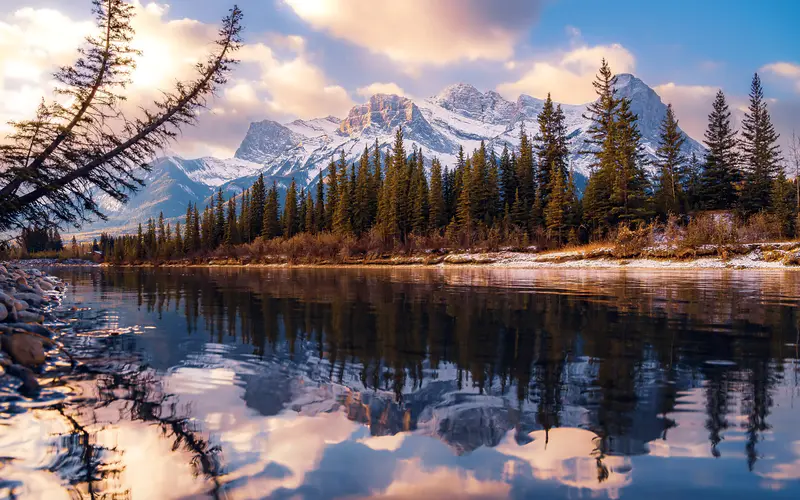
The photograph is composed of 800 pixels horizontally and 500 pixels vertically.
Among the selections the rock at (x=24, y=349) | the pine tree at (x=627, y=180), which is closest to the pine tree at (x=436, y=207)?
the pine tree at (x=627, y=180)

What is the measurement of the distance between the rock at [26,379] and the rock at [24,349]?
2.16 ft

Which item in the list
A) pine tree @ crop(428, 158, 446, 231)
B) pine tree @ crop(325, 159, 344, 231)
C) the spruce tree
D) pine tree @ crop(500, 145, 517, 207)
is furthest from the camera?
pine tree @ crop(325, 159, 344, 231)

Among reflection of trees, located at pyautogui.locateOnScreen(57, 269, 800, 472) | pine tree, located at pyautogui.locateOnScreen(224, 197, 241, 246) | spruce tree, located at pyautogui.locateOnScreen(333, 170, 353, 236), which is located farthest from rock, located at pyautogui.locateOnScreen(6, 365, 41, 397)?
pine tree, located at pyautogui.locateOnScreen(224, 197, 241, 246)

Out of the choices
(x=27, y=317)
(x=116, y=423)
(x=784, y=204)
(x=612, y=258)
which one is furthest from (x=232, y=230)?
(x=116, y=423)

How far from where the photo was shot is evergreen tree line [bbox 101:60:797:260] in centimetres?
5591

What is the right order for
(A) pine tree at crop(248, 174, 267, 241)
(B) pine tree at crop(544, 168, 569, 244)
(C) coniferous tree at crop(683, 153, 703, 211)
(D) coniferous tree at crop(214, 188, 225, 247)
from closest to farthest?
Result: (B) pine tree at crop(544, 168, 569, 244), (C) coniferous tree at crop(683, 153, 703, 211), (A) pine tree at crop(248, 174, 267, 241), (D) coniferous tree at crop(214, 188, 225, 247)

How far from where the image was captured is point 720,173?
6206 cm

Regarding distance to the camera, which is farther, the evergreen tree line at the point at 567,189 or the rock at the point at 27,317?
the evergreen tree line at the point at 567,189

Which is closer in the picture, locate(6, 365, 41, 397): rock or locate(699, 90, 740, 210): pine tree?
locate(6, 365, 41, 397): rock

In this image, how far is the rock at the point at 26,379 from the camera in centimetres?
523

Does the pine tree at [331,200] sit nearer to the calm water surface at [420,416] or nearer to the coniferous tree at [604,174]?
the coniferous tree at [604,174]

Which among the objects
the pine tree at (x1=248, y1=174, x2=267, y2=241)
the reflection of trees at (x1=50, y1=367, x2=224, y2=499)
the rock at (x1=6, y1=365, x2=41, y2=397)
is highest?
the pine tree at (x1=248, y1=174, x2=267, y2=241)

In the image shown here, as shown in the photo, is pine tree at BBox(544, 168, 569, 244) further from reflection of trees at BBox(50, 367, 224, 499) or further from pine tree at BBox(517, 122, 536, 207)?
reflection of trees at BBox(50, 367, 224, 499)

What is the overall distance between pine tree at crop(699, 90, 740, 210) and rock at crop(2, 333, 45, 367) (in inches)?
2926
